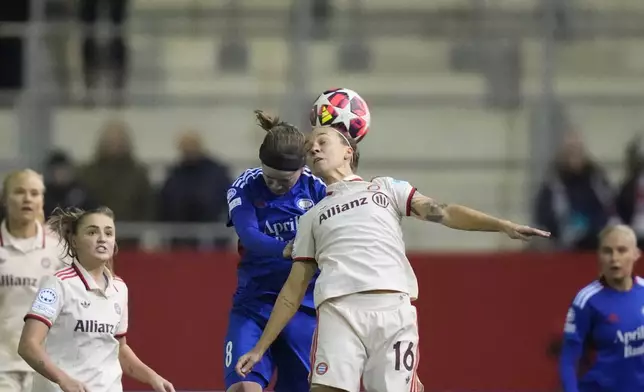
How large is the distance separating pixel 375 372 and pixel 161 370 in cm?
670

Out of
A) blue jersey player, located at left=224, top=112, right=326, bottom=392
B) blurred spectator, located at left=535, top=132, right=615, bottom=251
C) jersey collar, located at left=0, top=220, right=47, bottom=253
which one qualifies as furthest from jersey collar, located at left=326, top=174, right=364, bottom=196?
blurred spectator, located at left=535, top=132, right=615, bottom=251

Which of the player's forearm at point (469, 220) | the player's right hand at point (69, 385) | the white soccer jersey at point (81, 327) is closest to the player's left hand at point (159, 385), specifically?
the white soccer jersey at point (81, 327)

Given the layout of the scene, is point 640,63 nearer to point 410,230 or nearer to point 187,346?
point 410,230

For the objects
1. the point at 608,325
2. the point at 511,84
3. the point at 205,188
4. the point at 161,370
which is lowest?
the point at 161,370

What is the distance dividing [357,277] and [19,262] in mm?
3034

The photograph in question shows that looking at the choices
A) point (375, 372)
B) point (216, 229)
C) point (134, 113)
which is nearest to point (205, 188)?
point (216, 229)

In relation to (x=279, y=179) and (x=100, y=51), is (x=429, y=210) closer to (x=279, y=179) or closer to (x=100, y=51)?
(x=279, y=179)

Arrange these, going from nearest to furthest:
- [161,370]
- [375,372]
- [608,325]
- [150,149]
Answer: [375,372] → [608,325] → [161,370] → [150,149]

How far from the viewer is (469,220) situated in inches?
249

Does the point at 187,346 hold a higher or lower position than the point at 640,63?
lower

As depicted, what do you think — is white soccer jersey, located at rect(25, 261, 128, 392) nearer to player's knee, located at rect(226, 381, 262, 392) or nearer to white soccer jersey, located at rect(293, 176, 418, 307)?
player's knee, located at rect(226, 381, 262, 392)

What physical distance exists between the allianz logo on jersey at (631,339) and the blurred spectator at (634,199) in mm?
3751

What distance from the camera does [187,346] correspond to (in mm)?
12961

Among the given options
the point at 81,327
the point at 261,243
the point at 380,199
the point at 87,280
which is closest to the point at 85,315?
the point at 81,327
